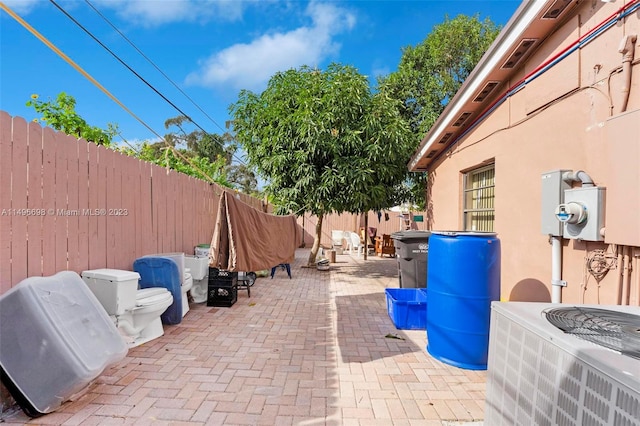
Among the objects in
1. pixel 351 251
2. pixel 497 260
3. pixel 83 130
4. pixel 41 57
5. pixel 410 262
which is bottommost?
pixel 351 251

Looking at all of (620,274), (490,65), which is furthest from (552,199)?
(490,65)

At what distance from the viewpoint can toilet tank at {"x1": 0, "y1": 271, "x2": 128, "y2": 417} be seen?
237cm

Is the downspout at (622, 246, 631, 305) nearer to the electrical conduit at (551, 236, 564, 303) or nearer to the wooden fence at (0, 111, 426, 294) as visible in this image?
the electrical conduit at (551, 236, 564, 303)

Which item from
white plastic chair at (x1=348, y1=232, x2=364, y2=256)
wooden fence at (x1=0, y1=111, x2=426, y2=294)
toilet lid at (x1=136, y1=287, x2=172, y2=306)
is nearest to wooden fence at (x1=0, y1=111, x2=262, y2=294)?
wooden fence at (x1=0, y1=111, x2=426, y2=294)

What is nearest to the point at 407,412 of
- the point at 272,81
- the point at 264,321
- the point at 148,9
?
the point at 264,321

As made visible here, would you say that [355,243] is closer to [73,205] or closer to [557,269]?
[557,269]

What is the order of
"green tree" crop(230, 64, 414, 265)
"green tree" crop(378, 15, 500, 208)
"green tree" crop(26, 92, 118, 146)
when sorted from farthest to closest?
"green tree" crop(378, 15, 500, 208) → "green tree" crop(230, 64, 414, 265) → "green tree" crop(26, 92, 118, 146)

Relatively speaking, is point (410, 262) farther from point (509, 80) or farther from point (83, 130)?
point (83, 130)

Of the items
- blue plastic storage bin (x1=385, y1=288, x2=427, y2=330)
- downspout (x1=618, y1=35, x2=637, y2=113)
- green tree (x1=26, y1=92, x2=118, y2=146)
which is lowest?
blue plastic storage bin (x1=385, y1=288, x2=427, y2=330)

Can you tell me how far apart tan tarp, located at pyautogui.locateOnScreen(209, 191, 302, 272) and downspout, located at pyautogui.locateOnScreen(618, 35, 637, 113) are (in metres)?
4.51

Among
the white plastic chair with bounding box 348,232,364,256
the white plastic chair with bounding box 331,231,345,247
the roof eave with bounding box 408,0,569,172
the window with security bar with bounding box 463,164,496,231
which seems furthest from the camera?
the white plastic chair with bounding box 331,231,345,247

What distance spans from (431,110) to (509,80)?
6193mm

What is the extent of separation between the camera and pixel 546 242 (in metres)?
3.46

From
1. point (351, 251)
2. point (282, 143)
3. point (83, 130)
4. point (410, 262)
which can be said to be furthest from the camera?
point (351, 251)
